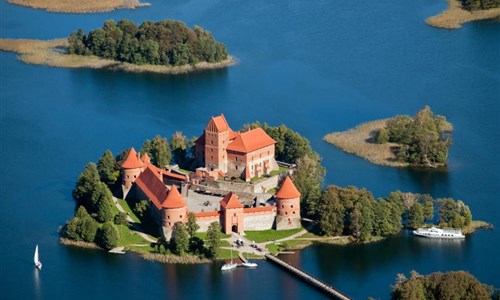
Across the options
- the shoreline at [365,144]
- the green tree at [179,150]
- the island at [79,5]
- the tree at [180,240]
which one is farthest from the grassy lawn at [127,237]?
the island at [79,5]

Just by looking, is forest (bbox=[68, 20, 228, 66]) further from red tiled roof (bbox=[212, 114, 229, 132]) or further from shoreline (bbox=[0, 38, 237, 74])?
red tiled roof (bbox=[212, 114, 229, 132])

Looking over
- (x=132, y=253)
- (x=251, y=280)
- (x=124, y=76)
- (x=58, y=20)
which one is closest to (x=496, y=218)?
(x=251, y=280)

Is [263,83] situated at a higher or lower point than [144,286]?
higher

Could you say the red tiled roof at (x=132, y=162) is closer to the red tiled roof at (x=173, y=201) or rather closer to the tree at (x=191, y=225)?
the red tiled roof at (x=173, y=201)

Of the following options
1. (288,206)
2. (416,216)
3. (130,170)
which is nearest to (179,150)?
(130,170)

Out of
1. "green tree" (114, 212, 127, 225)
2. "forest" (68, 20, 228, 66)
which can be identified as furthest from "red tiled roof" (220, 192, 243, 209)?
"forest" (68, 20, 228, 66)

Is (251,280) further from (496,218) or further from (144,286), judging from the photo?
(496,218)

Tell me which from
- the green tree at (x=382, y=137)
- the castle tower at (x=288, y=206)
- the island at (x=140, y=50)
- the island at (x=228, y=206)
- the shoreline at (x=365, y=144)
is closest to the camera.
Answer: the island at (x=228, y=206)
